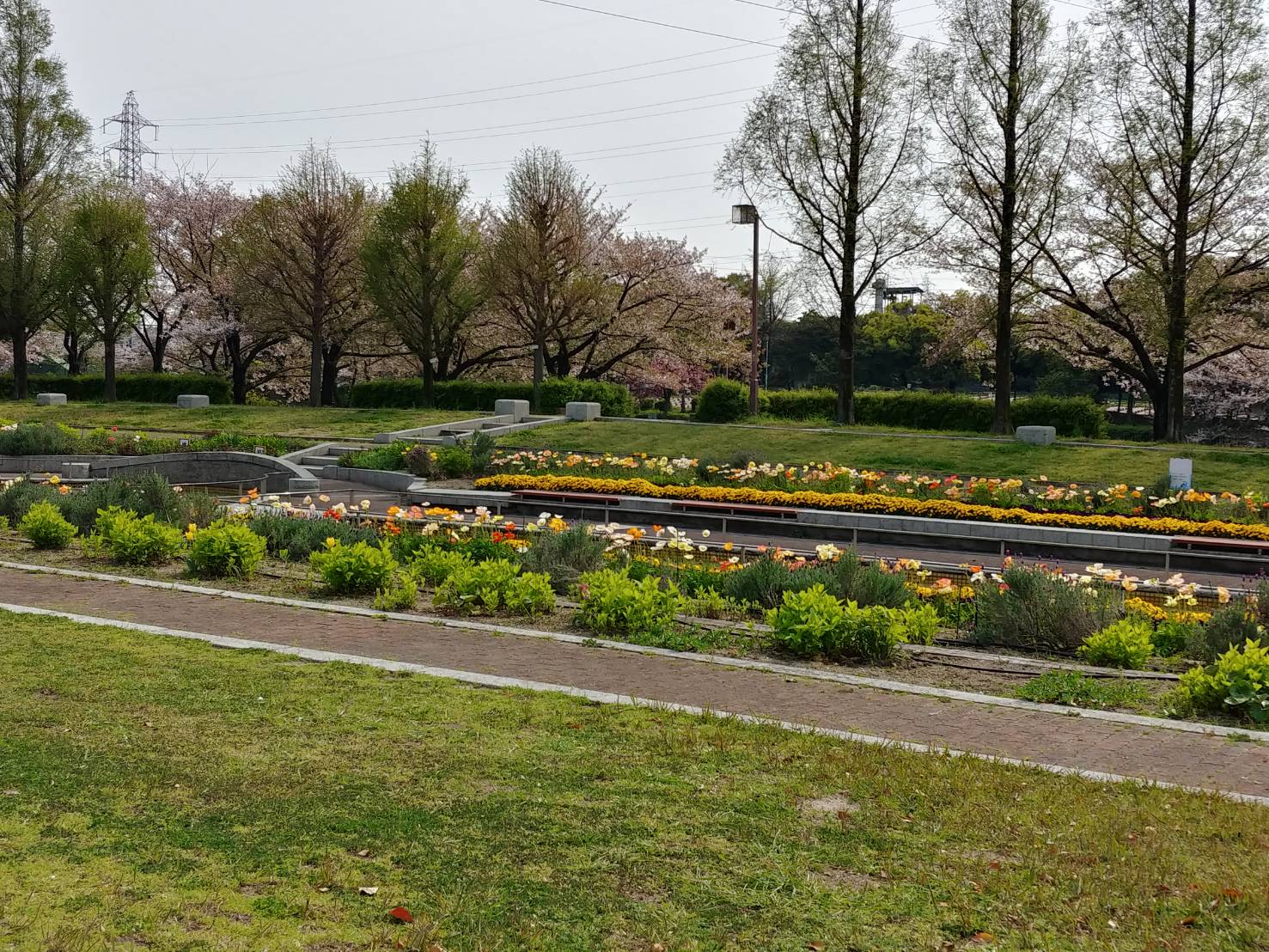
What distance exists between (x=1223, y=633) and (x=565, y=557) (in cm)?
556

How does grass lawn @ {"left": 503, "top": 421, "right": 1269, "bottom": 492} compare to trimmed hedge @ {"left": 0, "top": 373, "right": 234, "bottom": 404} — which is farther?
trimmed hedge @ {"left": 0, "top": 373, "right": 234, "bottom": 404}

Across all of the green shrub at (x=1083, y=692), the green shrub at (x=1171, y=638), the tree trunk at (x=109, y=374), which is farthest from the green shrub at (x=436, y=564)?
the tree trunk at (x=109, y=374)

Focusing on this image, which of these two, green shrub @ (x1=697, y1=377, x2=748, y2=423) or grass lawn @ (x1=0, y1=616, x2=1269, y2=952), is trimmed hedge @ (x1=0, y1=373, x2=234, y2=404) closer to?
green shrub @ (x1=697, y1=377, x2=748, y2=423)

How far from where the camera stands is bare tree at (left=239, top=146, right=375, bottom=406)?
39.3 m

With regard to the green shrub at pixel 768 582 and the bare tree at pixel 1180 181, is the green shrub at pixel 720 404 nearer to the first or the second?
the bare tree at pixel 1180 181

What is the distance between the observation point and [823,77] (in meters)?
30.6

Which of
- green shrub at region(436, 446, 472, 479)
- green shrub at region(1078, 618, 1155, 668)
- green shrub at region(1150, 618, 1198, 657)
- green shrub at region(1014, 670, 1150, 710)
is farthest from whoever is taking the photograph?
green shrub at region(436, 446, 472, 479)

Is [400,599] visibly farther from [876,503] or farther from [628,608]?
[876,503]

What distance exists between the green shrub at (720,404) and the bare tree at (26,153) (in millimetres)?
25646

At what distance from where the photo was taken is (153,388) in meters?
40.3

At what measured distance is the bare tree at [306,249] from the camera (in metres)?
39.3

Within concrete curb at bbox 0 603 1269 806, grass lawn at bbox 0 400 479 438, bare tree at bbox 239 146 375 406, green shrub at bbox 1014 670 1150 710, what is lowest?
green shrub at bbox 1014 670 1150 710

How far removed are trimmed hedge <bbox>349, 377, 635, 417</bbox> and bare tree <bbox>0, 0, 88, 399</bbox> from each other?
12.9 m

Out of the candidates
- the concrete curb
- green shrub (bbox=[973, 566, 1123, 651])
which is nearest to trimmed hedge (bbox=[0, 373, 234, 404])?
the concrete curb
